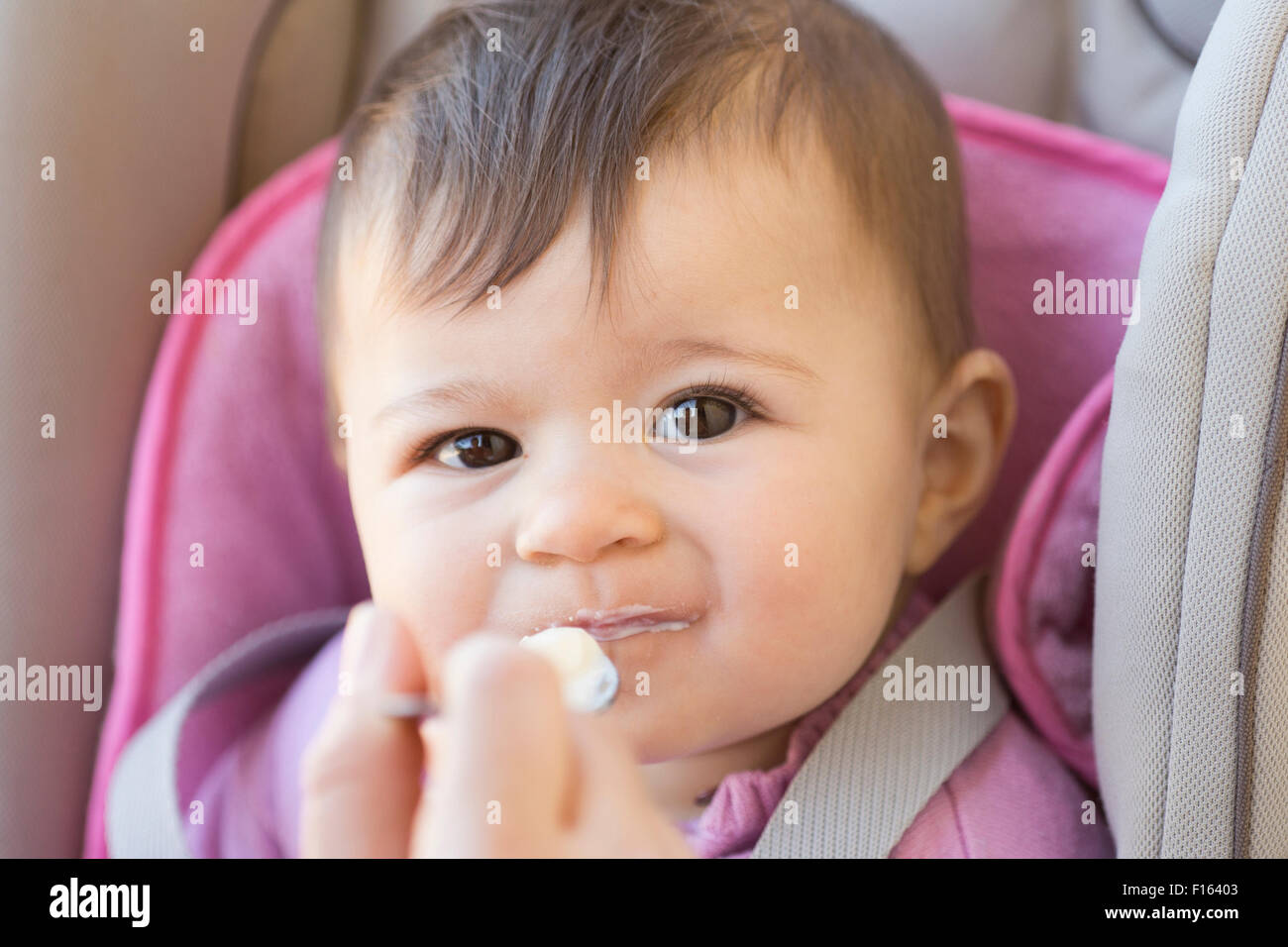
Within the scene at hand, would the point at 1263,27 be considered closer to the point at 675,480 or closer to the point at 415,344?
the point at 675,480

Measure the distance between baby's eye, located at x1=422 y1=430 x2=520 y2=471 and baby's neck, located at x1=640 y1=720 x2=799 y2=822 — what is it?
25cm

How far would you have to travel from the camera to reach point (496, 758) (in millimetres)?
464

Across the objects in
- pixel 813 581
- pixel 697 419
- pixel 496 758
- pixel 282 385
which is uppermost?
pixel 282 385

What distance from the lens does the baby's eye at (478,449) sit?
2.46 ft

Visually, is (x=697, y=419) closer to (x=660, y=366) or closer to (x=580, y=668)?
(x=660, y=366)

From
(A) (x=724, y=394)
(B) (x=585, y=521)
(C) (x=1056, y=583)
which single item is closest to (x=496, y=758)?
(B) (x=585, y=521)

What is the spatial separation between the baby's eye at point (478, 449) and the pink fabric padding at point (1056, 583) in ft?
1.23

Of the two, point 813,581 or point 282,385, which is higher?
point 282,385

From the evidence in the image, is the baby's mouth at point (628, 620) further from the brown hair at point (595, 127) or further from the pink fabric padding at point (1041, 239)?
the pink fabric padding at point (1041, 239)

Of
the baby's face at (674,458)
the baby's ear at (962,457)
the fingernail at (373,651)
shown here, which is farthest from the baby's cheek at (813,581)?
the fingernail at (373,651)

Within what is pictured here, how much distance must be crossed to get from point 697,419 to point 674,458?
1.2 inches

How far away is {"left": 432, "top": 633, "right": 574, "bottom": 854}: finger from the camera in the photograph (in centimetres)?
46
